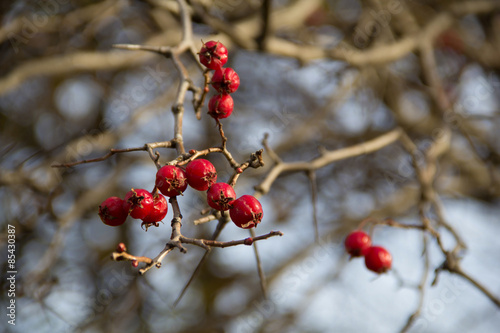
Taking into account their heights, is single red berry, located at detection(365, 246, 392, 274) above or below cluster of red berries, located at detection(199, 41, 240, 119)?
below

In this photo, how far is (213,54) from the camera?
5.34ft

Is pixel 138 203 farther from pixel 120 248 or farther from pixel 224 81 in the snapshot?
pixel 224 81

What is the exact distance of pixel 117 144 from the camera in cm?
376

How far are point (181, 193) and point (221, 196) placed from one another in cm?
13

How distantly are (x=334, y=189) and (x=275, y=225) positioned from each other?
783mm

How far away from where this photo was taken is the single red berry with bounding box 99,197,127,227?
138 cm

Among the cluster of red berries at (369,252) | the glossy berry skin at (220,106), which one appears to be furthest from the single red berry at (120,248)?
the cluster of red berries at (369,252)

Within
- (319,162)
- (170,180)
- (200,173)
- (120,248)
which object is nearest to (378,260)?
(319,162)

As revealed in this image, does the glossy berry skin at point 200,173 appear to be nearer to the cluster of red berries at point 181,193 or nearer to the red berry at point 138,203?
the cluster of red berries at point 181,193

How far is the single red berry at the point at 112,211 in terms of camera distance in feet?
4.54

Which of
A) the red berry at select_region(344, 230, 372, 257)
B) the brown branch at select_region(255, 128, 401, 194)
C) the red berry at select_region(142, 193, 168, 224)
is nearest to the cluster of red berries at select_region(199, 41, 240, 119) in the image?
the red berry at select_region(142, 193, 168, 224)

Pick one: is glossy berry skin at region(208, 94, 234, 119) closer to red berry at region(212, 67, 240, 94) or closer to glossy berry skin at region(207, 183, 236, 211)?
red berry at region(212, 67, 240, 94)

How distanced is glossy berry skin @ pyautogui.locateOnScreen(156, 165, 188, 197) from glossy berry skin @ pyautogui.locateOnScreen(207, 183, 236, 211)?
0.10m

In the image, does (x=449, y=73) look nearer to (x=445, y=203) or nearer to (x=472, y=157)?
(x=472, y=157)
